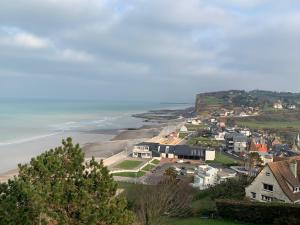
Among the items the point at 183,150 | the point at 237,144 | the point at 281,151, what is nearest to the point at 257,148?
the point at 281,151

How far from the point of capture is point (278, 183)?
29.3 metres

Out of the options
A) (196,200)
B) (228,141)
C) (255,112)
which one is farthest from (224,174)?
(255,112)

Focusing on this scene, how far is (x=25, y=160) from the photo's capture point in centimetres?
5925

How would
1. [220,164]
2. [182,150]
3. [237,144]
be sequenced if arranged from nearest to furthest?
[220,164] < [182,150] < [237,144]

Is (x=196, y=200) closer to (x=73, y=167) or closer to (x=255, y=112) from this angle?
(x=73, y=167)

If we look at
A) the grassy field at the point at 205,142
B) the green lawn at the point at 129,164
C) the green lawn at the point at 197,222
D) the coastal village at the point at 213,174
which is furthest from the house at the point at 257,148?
the green lawn at the point at 197,222

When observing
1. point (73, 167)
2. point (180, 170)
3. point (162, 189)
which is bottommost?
point (180, 170)

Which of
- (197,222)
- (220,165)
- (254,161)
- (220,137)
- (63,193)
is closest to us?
→ (63,193)

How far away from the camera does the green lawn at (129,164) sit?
59081 millimetres

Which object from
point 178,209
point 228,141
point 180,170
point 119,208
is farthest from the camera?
point 228,141

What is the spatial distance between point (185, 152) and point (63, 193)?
58.4 meters

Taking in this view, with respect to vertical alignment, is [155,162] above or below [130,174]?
below

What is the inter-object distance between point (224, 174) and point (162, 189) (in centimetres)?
2276

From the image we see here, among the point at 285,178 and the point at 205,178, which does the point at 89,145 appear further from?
the point at 285,178
